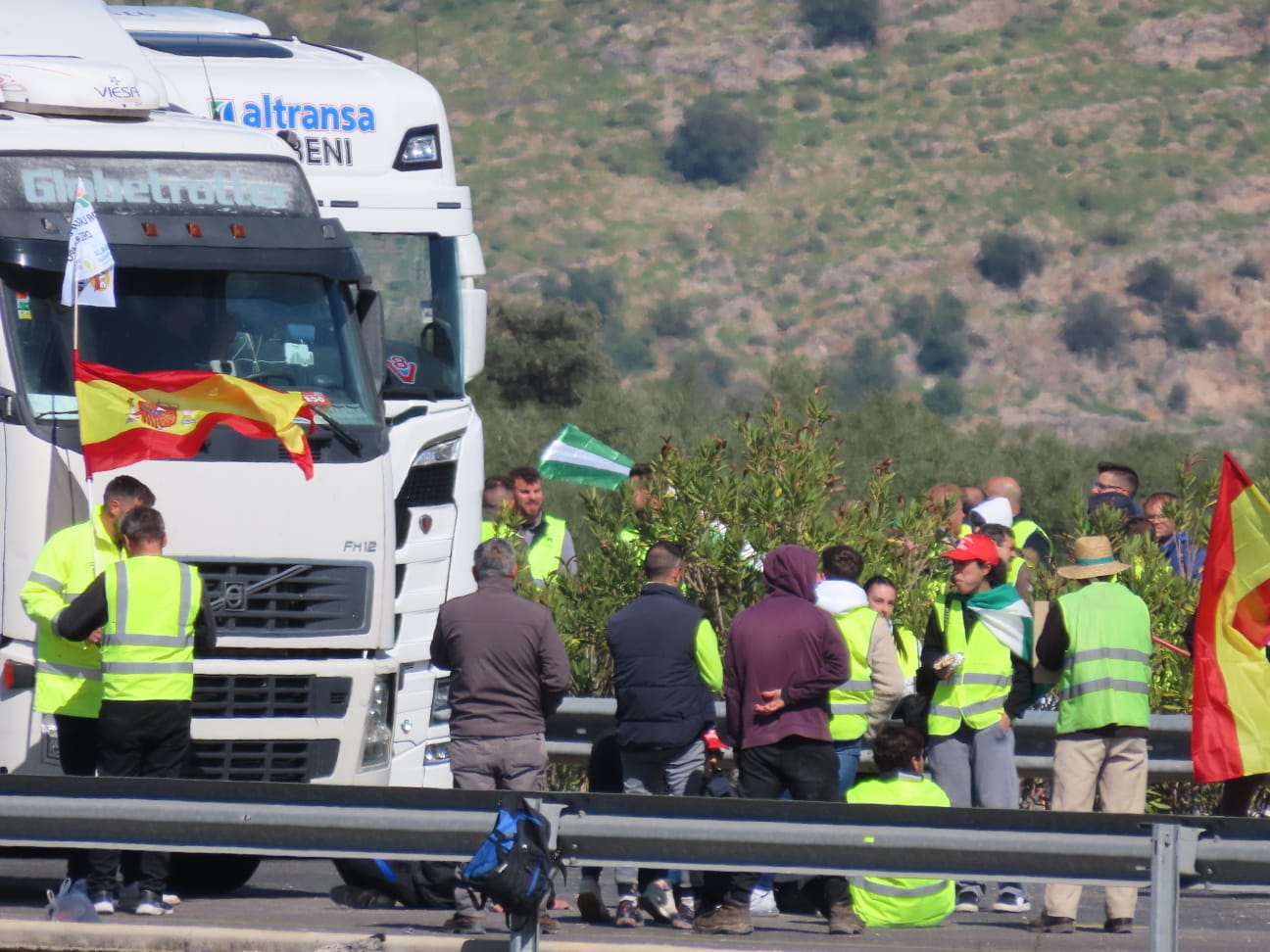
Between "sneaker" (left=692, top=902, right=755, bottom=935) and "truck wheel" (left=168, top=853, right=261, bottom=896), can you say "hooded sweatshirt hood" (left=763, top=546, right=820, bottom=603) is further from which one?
"truck wheel" (left=168, top=853, right=261, bottom=896)

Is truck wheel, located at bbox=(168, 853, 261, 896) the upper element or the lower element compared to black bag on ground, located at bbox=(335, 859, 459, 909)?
lower

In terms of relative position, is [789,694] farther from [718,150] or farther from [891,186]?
[718,150]

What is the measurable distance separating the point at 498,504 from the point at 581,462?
3.50 ft

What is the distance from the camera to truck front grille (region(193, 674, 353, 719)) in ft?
28.6

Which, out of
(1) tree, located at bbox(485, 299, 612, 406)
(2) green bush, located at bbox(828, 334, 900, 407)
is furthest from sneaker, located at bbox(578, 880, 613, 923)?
(2) green bush, located at bbox(828, 334, 900, 407)

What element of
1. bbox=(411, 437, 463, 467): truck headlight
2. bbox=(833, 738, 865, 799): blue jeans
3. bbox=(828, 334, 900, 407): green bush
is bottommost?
bbox=(828, 334, 900, 407): green bush

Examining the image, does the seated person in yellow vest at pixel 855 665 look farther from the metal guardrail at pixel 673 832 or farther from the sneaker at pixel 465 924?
the metal guardrail at pixel 673 832

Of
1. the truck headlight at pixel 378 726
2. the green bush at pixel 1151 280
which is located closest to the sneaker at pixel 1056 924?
the truck headlight at pixel 378 726

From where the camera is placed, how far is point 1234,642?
8086mm

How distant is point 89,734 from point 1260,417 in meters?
52.2

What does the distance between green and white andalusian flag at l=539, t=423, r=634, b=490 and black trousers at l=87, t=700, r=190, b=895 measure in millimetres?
5116

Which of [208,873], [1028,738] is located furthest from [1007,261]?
[208,873]

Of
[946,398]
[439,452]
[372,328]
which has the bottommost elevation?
[946,398]

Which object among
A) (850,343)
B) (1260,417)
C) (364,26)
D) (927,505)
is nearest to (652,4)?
(364,26)
